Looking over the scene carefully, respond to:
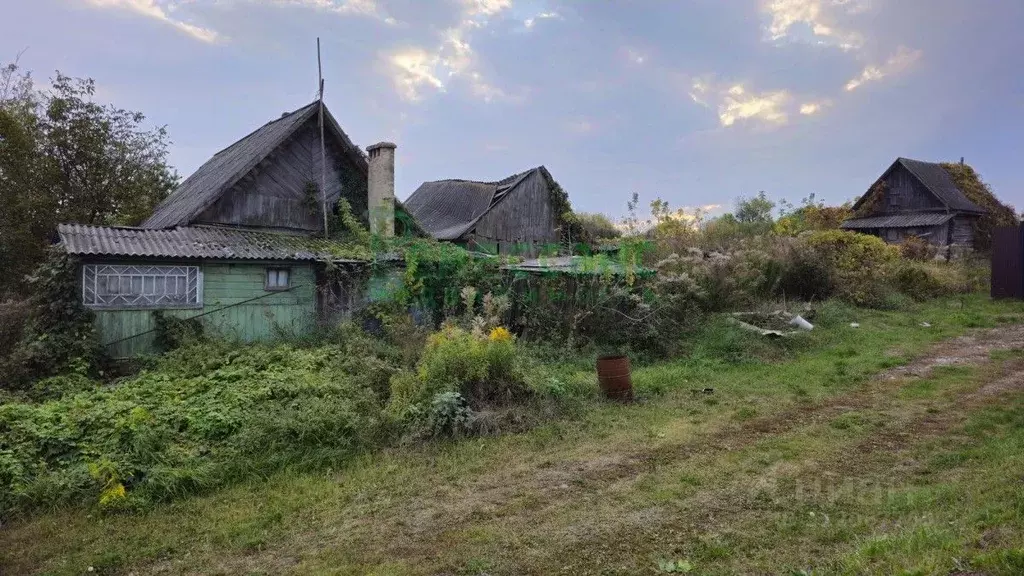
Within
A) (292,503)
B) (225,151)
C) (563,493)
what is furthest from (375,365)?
(225,151)

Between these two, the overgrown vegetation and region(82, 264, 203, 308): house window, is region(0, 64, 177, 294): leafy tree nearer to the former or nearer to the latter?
region(82, 264, 203, 308): house window

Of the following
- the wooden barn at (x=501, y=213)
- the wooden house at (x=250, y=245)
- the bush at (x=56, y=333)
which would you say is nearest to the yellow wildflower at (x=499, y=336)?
the wooden house at (x=250, y=245)

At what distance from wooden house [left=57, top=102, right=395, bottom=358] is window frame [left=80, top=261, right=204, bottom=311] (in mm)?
17

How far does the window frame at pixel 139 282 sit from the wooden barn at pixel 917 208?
28.5m

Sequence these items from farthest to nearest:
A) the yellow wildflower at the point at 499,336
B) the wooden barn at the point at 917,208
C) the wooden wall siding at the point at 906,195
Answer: the wooden wall siding at the point at 906,195, the wooden barn at the point at 917,208, the yellow wildflower at the point at 499,336

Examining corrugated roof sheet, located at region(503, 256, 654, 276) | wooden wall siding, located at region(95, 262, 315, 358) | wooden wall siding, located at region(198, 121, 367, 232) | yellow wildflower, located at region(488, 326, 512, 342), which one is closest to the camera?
yellow wildflower, located at region(488, 326, 512, 342)

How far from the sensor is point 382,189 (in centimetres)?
1446

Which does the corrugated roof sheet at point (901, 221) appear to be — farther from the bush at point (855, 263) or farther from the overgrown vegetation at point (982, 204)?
the bush at point (855, 263)

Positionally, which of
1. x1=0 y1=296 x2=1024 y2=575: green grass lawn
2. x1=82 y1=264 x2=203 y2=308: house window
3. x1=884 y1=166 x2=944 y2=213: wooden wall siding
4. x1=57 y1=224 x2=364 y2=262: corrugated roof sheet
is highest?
x1=884 y1=166 x2=944 y2=213: wooden wall siding

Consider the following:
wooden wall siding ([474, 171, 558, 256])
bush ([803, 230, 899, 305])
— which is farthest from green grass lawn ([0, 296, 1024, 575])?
wooden wall siding ([474, 171, 558, 256])

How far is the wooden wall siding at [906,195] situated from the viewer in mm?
27812

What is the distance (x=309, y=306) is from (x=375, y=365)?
Answer: 4.75 meters

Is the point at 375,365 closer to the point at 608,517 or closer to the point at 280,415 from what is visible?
the point at 280,415

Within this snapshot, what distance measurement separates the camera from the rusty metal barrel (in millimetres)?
8266
